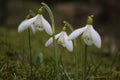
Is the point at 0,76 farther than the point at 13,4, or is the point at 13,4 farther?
the point at 13,4

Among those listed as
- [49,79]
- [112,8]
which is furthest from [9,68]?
[112,8]

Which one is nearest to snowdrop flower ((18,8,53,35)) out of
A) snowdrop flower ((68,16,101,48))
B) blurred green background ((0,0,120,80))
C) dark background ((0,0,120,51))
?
snowdrop flower ((68,16,101,48))

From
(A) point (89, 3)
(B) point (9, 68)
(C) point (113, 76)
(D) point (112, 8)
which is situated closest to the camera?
(B) point (9, 68)

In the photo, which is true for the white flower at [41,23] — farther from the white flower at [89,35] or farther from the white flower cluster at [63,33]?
the white flower at [89,35]

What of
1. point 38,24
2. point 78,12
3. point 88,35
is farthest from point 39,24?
point 78,12

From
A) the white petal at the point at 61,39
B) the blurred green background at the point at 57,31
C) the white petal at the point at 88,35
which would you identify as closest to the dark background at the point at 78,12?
the blurred green background at the point at 57,31

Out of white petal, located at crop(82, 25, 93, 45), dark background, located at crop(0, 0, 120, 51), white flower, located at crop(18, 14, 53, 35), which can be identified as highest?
white flower, located at crop(18, 14, 53, 35)

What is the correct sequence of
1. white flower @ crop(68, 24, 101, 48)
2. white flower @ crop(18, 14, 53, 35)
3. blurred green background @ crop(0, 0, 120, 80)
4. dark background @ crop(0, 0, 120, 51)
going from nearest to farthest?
white flower @ crop(68, 24, 101, 48), white flower @ crop(18, 14, 53, 35), blurred green background @ crop(0, 0, 120, 80), dark background @ crop(0, 0, 120, 51)

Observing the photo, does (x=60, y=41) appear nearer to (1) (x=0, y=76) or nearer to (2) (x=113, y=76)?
(1) (x=0, y=76)

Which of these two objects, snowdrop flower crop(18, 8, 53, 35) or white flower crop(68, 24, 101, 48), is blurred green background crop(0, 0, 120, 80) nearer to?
snowdrop flower crop(18, 8, 53, 35)
